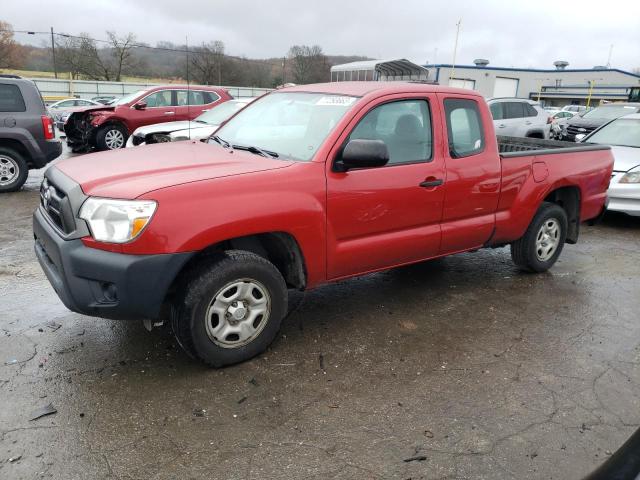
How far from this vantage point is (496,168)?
14.6 ft

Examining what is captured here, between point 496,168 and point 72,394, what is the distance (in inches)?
144

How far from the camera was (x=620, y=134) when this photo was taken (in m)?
8.77

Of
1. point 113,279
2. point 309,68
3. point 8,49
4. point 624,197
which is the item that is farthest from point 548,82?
point 113,279

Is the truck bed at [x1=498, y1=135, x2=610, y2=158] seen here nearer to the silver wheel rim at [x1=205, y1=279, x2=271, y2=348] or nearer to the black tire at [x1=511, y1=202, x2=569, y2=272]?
the black tire at [x1=511, y1=202, x2=569, y2=272]

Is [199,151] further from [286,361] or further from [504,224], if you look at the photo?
[504,224]

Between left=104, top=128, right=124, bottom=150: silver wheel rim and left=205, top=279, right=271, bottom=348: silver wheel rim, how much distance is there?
435 inches

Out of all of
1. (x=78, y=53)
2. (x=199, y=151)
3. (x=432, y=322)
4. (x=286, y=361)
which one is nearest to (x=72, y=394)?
(x=286, y=361)

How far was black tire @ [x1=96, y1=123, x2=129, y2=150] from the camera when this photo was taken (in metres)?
12.8

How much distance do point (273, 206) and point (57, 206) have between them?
53.1 inches

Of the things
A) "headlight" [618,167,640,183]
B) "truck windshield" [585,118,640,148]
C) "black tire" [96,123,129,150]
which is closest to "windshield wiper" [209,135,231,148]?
"headlight" [618,167,640,183]

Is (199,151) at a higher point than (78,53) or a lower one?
lower

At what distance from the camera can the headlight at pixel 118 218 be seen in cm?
283

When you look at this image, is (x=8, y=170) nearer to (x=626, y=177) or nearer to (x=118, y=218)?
(x=118, y=218)

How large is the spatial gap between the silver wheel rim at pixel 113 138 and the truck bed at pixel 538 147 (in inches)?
400
